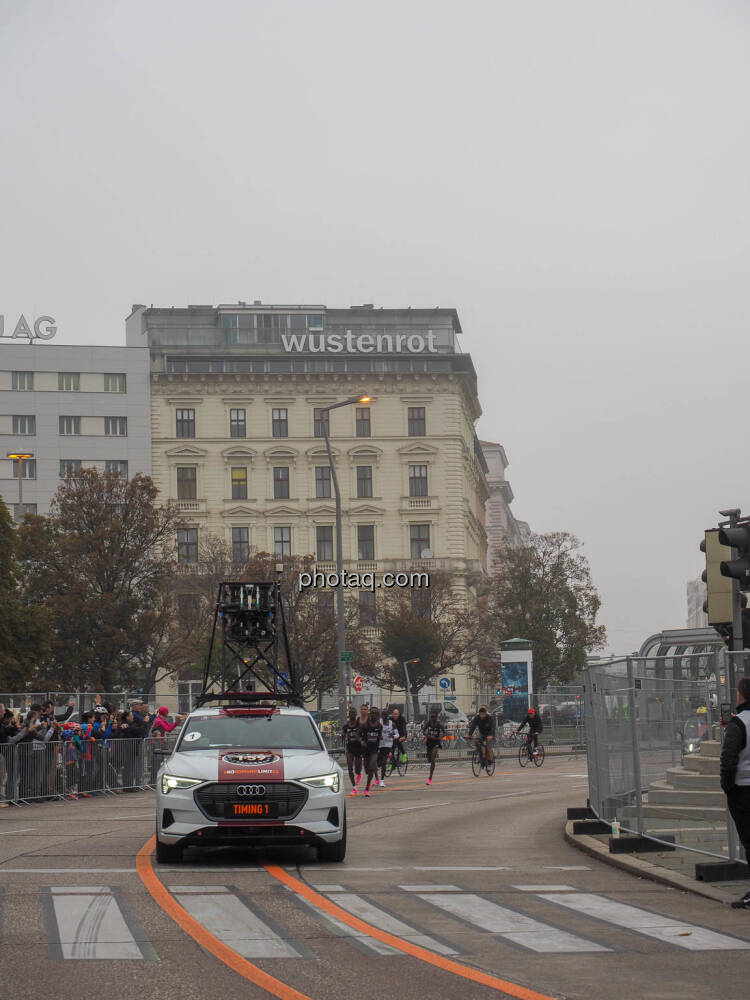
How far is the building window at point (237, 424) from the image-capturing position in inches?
3703

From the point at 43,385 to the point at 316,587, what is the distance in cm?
2972

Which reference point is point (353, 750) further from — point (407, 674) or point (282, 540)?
point (282, 540)

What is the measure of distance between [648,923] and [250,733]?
21.0 feet

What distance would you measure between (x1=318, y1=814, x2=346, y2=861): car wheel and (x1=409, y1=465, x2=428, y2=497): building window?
256 ft

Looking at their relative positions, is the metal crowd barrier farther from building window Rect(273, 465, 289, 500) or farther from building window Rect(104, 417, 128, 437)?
building window Rect(104, 417, 128, 437)

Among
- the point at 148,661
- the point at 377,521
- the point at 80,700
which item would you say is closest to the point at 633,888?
the point at 80,700

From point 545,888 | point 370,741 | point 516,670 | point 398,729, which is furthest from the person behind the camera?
point 516,670

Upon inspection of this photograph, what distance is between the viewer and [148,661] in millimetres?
66312

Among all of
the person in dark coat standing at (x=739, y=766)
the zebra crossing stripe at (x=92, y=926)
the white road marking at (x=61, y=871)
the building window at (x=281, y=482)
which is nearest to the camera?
the zebra crossing stripe at (x=92, y=926)

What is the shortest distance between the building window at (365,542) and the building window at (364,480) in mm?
1980

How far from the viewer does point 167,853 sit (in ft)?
51.1

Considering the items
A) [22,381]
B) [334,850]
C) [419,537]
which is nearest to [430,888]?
[334,850]

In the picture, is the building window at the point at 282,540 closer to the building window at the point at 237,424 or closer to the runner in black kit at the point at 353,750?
the building window at the point at 237,424

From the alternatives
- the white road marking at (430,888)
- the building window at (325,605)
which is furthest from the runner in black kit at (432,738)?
the building window at (325,605)
